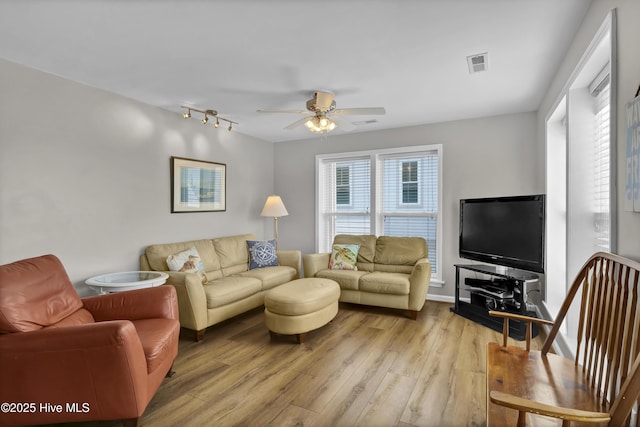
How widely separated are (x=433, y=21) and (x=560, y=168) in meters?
2.22

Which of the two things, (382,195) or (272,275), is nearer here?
(272,275)

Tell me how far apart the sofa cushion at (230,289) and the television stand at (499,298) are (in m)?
2.47

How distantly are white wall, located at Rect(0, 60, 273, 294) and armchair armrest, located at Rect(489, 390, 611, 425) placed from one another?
3.45 m

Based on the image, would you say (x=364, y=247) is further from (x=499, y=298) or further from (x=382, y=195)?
(x=499, y=298)

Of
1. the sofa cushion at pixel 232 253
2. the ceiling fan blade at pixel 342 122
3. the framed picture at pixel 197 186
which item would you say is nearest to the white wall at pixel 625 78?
the ceiling fan blade at pixel 342 122

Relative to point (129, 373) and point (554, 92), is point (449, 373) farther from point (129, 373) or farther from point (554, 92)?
point (554, 92)

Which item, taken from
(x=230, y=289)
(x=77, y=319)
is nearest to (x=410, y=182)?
(x=230, y=289)

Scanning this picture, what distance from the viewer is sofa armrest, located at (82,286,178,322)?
7.93 ft

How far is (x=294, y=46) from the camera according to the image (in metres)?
2.35

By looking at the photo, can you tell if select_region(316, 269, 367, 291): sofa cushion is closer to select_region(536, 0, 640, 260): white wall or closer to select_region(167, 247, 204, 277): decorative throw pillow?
select_region(167, 247, 204, 277): decorative throw pillow

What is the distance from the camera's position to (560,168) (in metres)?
3.25

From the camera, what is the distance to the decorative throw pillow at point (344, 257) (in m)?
4.45

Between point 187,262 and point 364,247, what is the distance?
92.8 inches

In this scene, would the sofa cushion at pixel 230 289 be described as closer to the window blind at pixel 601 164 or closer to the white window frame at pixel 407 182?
the white window frame at pixel 407 182
